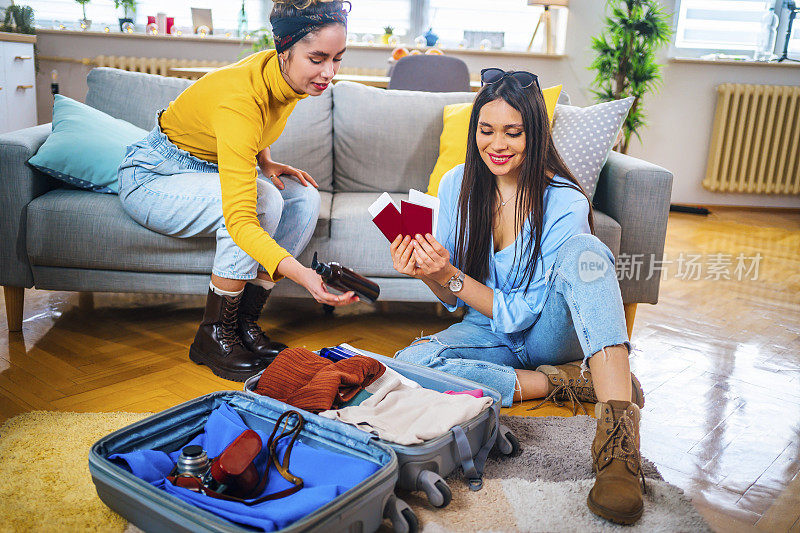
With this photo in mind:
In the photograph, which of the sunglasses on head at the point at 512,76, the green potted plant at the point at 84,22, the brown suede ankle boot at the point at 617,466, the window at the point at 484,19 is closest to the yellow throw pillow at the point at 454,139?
the sunglasses on head at the point at 512,76

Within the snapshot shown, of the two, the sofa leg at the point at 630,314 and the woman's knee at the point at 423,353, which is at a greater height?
the woman's knee at the point at 423,353

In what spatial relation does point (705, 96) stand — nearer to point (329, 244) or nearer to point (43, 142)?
point (329, 244)

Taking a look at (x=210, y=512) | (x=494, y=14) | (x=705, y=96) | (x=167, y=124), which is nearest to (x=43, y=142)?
(x=167, y=124)

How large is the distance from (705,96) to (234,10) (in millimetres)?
3612

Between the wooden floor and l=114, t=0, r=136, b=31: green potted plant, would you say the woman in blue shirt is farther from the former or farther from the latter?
l=114, t=0, r=136, b=31: green potted plant

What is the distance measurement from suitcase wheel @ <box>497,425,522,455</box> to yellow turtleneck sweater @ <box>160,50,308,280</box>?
2.03ft

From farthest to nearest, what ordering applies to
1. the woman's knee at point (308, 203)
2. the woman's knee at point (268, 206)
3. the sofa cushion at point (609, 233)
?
the sofa cushion at point (609, 233), the woman's knee at point (308, 203), the woman's knee at point (268, 206)

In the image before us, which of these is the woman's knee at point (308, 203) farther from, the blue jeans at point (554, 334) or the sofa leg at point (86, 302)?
the sofa leg at point (86, 302)

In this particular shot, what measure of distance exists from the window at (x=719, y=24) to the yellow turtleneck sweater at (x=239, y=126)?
424 centimetres

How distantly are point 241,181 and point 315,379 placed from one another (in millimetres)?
519

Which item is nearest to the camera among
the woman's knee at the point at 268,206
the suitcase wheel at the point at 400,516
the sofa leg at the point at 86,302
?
the suitcase wheel at the point at 400,516

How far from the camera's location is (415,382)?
61.5 inches

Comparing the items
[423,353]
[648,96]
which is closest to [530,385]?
[423,353]

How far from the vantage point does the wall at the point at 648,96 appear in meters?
5.02
